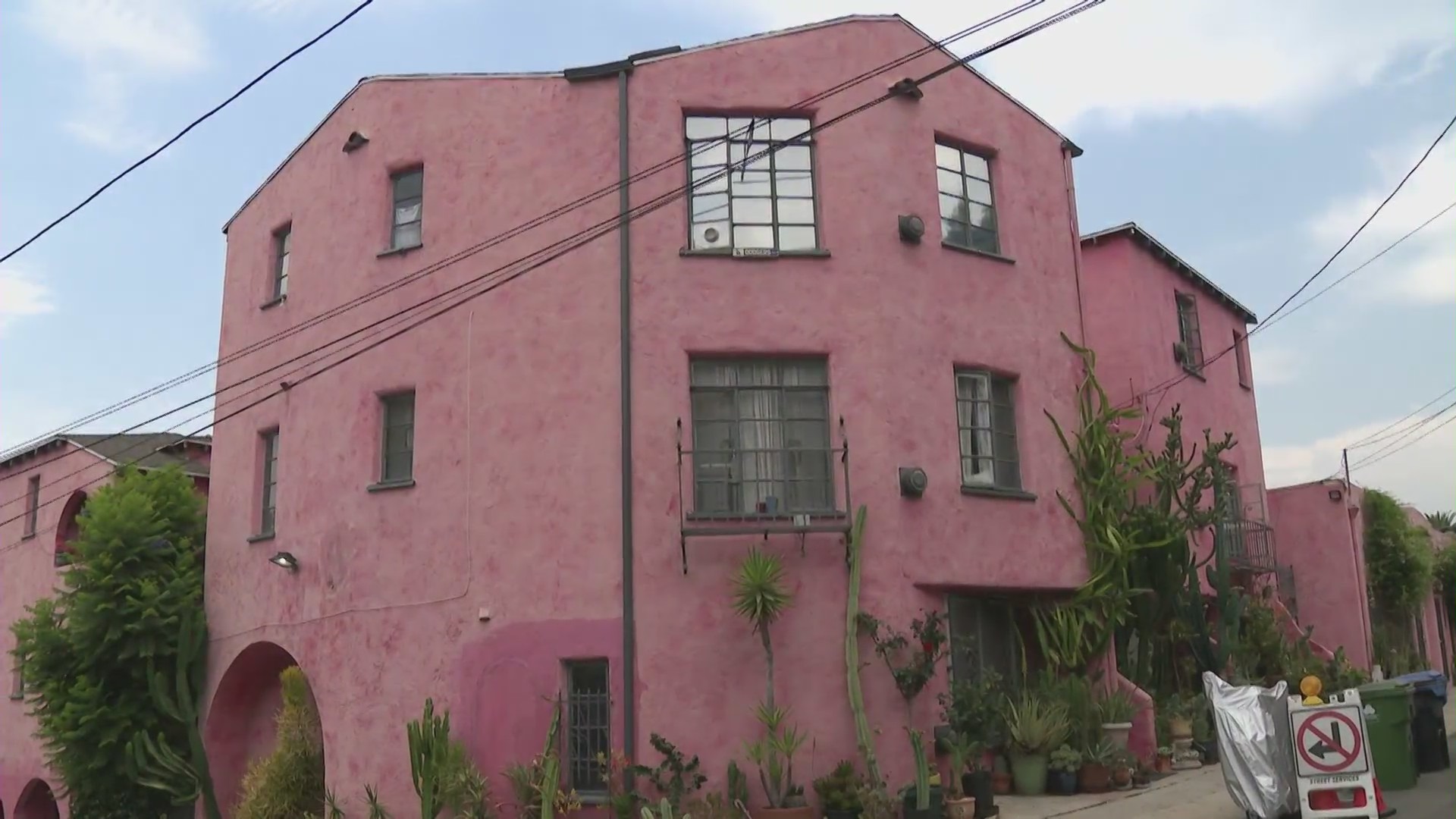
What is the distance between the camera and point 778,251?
15969mm

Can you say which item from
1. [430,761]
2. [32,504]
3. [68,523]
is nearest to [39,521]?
[32,504]

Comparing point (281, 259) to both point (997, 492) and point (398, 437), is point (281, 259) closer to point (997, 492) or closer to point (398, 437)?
point (398, 437)

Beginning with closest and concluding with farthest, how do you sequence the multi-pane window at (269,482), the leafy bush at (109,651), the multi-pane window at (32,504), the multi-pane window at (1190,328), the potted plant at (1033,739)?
1. the potted plant at (1033,739)
2. the leafy bush at (109,651)
3. the multi-pane window at (269,482)
4. the multi-pane window at (1190,328)
5. the multi-pane window at (32,504)

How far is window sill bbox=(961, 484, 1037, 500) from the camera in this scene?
634 inches

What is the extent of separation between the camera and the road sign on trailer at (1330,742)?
11695mm

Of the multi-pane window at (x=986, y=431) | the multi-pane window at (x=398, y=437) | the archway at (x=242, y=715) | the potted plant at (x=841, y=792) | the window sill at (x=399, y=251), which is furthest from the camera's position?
the archway at (x=242, y=715)

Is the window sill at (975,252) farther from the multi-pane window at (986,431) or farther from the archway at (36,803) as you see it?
the archway at (36,803)

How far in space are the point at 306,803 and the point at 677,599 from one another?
5975mm

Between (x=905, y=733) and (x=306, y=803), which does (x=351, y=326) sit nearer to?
(x=306, y=803)

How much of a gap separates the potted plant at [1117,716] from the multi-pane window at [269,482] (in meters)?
11.7

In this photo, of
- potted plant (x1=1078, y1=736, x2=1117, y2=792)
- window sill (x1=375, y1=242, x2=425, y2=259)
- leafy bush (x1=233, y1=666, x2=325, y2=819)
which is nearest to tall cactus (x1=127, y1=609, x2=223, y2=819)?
leafy bush (x1=233, y1=666, x2=325, y2=819)

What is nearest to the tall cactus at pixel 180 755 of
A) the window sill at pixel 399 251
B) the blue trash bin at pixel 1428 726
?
the window sill at pixel 399 251

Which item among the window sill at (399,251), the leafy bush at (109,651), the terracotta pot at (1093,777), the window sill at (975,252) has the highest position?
the window sill at (399,251)

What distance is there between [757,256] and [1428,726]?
9614mm
